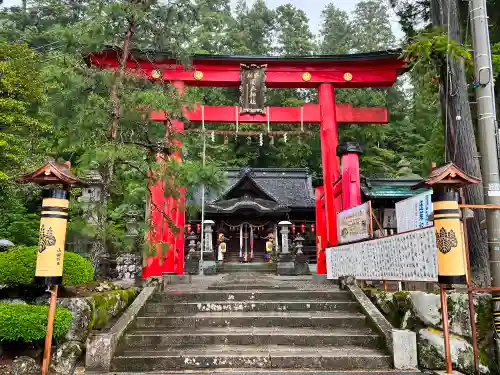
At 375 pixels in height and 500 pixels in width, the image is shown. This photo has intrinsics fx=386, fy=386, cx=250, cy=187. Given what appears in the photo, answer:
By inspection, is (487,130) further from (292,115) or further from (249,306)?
(292,115)

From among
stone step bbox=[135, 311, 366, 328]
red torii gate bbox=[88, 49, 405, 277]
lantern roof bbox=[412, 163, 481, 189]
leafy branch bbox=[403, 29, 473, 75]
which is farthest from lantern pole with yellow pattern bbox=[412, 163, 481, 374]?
red torii gate bbox=[88, 49, 405, 277]

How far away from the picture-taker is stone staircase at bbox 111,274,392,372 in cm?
493

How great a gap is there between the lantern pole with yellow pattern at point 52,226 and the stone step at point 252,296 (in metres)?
2.36

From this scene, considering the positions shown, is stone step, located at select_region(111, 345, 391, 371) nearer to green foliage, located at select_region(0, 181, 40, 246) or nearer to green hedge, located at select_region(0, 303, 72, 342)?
green hedge, located at select_region(0, 303, 72, 342)

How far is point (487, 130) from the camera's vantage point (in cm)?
507

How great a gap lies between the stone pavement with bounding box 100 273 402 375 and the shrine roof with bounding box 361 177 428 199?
8.66 metres

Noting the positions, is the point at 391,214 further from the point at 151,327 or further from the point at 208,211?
the point at 151,327

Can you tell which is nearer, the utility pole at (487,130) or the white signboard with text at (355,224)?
the utility pole at (487,130)

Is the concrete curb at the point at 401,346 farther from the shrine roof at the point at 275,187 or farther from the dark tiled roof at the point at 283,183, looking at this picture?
the dark tiled roof at the point at 283,183

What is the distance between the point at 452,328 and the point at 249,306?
3.17 meters

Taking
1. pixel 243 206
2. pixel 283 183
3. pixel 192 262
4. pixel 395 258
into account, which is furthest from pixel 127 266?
pixel 395 258

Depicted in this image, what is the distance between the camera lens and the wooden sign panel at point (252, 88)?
11203 millimetres

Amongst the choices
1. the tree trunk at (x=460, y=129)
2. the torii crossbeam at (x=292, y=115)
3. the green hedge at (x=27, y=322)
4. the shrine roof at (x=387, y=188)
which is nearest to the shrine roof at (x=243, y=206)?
the shrine roof at (x=387, y=188)

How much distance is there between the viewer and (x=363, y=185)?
50.1 ft
